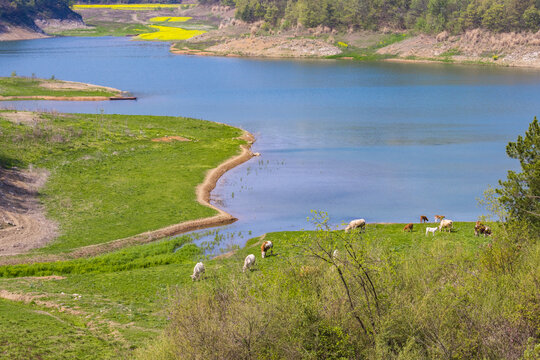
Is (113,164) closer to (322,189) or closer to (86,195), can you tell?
(86,195)

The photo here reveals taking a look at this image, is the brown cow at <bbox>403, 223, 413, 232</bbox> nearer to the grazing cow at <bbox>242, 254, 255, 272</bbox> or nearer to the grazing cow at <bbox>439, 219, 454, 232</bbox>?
the grazing cow at <bbox>439, 219, 454, 232</bbox>

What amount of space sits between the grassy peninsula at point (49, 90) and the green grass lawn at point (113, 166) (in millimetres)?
25259

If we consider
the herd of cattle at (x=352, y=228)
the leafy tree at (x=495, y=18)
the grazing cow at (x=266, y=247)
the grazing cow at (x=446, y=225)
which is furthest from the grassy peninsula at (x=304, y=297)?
the leafy tree at (x=495, y=18)

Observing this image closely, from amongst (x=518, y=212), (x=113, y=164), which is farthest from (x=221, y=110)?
(x=518, y=212)

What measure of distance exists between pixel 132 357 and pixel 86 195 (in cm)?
3168

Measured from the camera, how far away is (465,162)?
62656mm

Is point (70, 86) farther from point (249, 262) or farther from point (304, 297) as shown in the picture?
point (304, 297)

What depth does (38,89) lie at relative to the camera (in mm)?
107000

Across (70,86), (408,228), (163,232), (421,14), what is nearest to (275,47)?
(421,14)

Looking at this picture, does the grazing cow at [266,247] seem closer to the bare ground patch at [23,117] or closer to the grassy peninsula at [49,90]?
the bare ground patch at [23,117]

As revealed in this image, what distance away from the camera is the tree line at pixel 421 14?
154 m

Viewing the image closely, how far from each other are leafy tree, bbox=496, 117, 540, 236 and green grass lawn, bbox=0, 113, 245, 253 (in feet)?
83.9

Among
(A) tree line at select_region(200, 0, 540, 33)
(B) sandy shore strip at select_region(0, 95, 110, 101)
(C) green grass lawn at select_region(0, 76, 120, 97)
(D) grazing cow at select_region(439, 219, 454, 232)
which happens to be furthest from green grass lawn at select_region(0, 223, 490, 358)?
(A) tree line at select_region(200, 0, 540, 33)

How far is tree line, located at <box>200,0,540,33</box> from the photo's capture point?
154m
